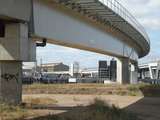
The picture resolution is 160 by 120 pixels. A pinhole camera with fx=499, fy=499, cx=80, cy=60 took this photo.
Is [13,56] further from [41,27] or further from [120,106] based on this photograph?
[120,106]

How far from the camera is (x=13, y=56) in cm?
2678

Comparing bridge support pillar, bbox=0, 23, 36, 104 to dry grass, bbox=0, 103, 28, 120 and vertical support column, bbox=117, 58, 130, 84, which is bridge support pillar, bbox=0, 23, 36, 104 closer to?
dry grass, bbox=0, 103, 28, 120

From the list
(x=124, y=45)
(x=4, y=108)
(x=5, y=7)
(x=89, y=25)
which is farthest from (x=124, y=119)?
(x=124, y=45)

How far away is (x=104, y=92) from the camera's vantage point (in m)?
54.3

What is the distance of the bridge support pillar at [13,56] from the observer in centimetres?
2669

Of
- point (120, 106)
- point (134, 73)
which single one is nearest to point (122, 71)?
point (134, 73)

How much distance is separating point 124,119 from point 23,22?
8.25 m

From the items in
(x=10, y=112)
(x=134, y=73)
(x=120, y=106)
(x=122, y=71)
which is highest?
(x=134, y=73)

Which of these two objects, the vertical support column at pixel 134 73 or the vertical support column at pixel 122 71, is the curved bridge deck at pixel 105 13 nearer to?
the vertical support column at pixel 122 71

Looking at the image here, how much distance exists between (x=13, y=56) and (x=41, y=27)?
148 inches

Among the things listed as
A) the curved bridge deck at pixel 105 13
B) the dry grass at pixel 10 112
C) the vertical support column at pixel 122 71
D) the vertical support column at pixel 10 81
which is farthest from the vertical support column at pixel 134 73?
the dry grass at pixel 10 112

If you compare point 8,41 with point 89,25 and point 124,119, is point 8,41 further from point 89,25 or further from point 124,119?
point 89,25

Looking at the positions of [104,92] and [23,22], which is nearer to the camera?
[23,22]

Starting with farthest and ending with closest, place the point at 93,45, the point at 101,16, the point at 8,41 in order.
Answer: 1. the point at 93,45
2. the point at 101,16
3. the point at 8,41
